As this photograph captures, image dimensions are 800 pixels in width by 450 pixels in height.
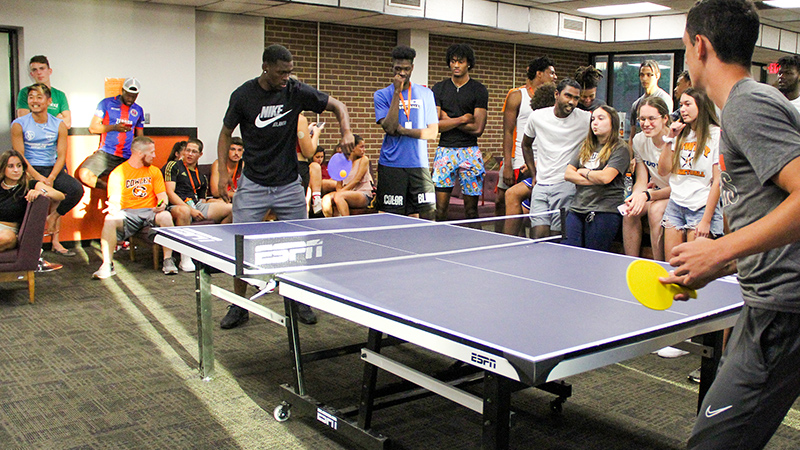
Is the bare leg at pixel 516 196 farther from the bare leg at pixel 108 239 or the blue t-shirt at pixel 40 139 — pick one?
the blue t-shirt at pixel 40 139

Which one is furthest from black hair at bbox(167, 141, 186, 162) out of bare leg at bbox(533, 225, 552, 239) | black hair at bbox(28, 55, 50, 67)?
bare leg at bbox(533, 225, 552, 239)

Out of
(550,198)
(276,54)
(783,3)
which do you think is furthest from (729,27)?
(783,3)

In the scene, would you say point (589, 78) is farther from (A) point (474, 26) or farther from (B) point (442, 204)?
(A) point (474, 26)

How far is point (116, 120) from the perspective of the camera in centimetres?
763

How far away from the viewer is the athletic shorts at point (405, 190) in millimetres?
5570

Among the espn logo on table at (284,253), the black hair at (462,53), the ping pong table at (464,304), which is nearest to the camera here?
the ping pong table at (464,304)

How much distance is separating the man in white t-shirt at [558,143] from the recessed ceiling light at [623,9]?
23.4 ft

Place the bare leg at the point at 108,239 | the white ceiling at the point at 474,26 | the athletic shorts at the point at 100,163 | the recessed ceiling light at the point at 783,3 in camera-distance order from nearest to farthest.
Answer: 1. the bare leg at the point at 108,239
2. the athletic shorts at the point at 100,163
3. the white ceiling at the point at 474,26
4. the recessed ceiling light at the point at 783,3

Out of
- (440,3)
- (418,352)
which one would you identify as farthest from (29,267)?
(440,3)

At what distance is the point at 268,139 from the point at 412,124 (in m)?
1.39

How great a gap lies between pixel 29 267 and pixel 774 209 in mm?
5220

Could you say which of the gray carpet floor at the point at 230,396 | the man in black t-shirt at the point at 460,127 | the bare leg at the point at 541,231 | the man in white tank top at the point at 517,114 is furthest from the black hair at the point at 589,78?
the gray carpet floor at the point at 230,396

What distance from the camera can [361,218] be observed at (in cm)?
430

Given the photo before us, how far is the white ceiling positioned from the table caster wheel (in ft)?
19.7
